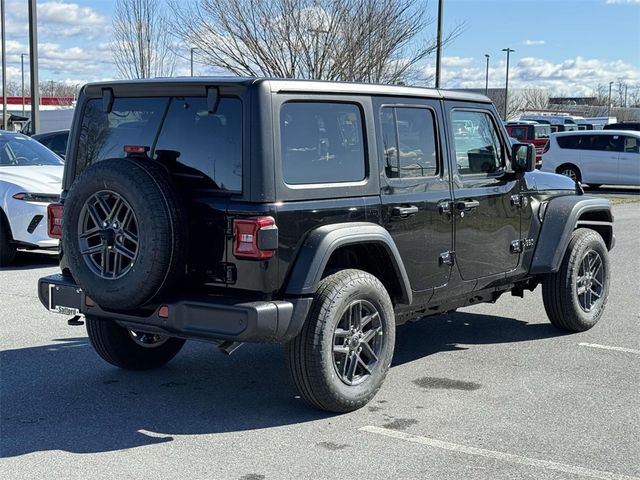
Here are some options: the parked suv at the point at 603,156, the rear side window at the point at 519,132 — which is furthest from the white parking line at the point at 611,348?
the rear side window at the point at 519,132

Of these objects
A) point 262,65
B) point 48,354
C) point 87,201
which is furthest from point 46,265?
point 262,65

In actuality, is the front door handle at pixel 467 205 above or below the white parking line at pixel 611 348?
above

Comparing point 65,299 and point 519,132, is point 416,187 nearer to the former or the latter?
point 65,299

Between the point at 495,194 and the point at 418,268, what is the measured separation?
3.79ft

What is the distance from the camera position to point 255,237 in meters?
4.86

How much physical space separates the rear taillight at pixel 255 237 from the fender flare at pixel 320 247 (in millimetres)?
223

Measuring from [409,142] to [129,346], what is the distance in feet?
7.83

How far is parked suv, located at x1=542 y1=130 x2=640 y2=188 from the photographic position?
82.4 feet

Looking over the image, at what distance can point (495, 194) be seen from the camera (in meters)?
6.77

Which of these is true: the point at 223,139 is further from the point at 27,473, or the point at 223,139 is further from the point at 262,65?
the point at 262,65

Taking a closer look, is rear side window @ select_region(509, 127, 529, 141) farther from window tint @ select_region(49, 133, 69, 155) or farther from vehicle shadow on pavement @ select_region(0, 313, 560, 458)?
vehicle shadow on pavement @ select_region(0, 313, 560, 458)

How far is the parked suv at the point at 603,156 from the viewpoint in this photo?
82.4 ft

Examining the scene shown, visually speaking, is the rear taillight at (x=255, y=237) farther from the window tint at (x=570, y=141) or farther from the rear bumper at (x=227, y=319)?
the window tint at (x=570, y=141)

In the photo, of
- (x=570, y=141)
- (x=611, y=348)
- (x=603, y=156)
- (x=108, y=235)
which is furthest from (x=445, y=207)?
(x=570, y=141)
